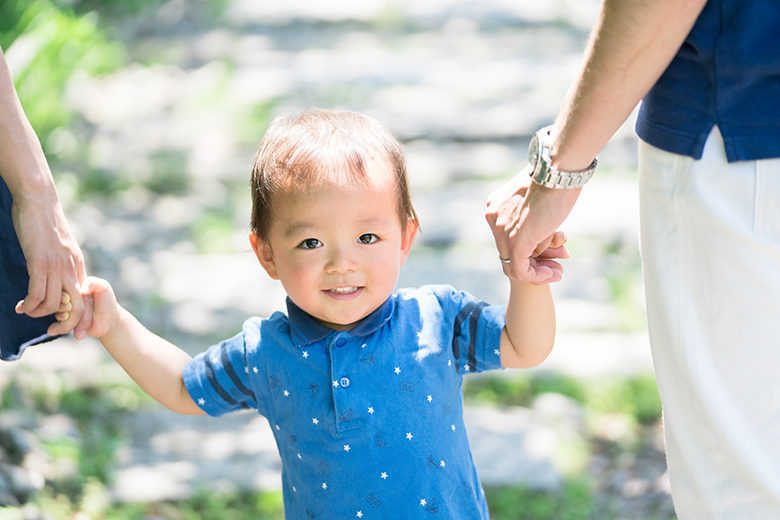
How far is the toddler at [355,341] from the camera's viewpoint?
1.70 m

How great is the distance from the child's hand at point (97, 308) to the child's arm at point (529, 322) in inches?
36.4

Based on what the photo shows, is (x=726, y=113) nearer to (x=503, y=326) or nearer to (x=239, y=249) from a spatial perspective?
(x=503, y=326)

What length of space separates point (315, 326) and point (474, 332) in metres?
0.36

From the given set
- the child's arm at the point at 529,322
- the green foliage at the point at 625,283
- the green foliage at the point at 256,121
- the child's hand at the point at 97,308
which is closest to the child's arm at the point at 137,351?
the child's hand at the point at 97,308

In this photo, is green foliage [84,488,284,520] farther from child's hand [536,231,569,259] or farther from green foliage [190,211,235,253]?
green foliage [190,211,235,253]

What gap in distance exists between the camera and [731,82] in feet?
4.49

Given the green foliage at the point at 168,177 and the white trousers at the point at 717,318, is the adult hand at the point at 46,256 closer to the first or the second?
the white trousers at the point at 717,318

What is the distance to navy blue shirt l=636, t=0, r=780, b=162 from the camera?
133 cm

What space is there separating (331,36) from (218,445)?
534 cm

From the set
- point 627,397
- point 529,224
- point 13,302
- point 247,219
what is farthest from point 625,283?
point 13,302

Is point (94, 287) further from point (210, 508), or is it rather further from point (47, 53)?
point (47, 53)

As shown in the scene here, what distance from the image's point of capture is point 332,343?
1743mm

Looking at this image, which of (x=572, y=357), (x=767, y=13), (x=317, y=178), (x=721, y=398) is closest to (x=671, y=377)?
(x=721, y=398)

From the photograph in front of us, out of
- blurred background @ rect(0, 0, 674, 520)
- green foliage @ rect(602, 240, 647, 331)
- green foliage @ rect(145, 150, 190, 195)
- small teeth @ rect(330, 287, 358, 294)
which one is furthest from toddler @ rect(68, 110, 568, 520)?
green foliage @ rect(145, 150, 190, 195)
